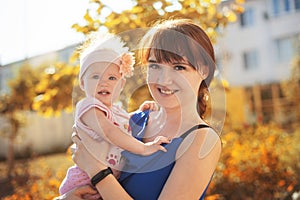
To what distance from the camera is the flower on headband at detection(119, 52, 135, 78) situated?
193 centimetres

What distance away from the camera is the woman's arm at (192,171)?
1667 millimetres

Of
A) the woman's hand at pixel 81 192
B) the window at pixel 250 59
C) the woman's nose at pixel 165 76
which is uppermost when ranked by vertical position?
the woman's nose at pixel 165 76

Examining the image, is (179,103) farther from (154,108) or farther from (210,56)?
(154,108)

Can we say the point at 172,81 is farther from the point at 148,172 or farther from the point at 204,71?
the point at 148,172

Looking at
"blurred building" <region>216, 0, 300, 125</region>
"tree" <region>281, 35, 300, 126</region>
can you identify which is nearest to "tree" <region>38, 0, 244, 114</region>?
"tree" <region>281, 35, 300, 126</region>

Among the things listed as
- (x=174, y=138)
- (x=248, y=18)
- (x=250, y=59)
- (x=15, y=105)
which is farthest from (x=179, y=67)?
(x=250, y=59)

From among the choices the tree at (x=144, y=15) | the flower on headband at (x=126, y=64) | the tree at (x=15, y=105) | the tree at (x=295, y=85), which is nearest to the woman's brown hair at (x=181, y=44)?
the flower on headband at (x=126, y=64)

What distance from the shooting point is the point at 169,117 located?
185cm

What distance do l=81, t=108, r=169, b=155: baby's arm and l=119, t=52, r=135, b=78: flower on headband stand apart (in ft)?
0.59

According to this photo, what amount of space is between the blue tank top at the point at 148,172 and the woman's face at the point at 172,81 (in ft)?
0.35

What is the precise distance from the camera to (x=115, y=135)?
180 centimetres

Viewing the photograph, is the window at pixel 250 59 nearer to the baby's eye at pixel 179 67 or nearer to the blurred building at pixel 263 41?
the blurred building at pixel 263 41

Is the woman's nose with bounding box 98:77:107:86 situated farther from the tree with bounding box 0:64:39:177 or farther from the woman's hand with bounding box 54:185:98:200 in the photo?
the tree with bounding box 0:64:39:177

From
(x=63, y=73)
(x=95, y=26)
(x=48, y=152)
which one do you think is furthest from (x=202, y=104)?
(x=48, y=152)
